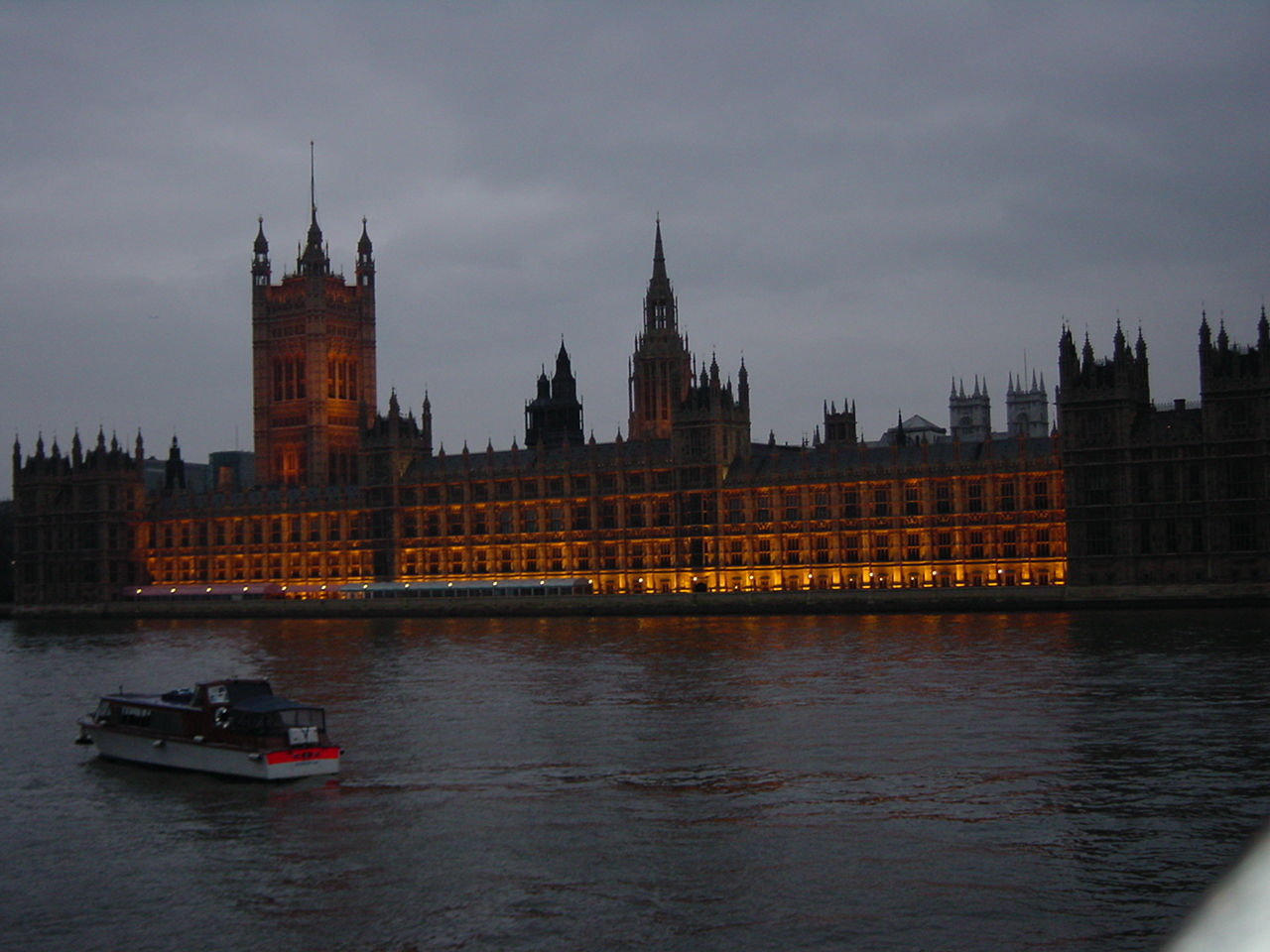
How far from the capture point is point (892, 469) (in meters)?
128

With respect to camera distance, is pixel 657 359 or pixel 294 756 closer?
pixel 294 756

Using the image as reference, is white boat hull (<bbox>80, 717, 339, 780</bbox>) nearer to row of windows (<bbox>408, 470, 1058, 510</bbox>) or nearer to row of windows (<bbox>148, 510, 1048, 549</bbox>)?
row of windows (<bbox>408, 470, 1058, 510</bbox>)

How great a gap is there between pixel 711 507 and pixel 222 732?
312 feet

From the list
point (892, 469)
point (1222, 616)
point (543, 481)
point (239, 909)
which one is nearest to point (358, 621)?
point (543, 481)

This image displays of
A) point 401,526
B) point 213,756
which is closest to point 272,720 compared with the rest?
point 213,756

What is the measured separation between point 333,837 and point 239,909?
5.53 metres

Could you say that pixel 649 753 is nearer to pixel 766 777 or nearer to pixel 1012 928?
pixel 766 777

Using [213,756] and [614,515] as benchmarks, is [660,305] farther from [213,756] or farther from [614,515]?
[213,756]

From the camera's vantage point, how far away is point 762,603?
4938 inches

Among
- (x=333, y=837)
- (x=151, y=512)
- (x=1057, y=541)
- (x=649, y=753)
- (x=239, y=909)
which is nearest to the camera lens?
(x=239, y=909)

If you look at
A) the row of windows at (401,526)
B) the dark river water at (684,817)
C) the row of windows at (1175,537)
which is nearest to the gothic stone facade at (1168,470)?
the row of windows at (1175,537)

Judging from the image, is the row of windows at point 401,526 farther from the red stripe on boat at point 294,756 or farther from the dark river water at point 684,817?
the red stripe on boat at point 294,756

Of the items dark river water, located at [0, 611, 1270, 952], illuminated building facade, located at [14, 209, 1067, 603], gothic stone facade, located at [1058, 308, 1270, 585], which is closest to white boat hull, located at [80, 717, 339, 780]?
dark river water, located at [0, 611, 1270, 952]

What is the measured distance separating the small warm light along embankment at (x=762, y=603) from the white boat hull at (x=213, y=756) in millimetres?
79123
